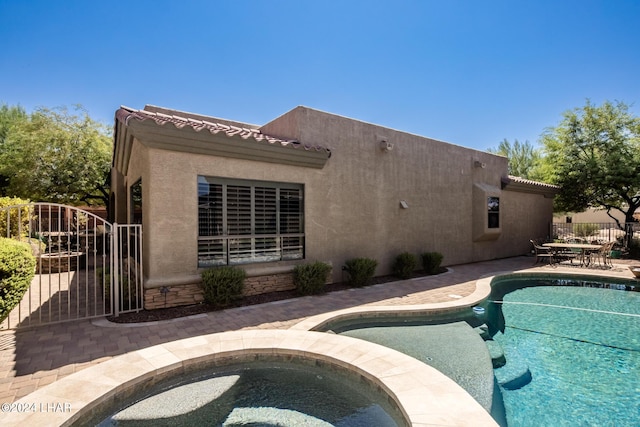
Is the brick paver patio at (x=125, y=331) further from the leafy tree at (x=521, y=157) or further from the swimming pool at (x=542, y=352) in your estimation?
the leafy tree at (x=521, y=157)

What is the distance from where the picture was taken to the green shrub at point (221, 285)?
8539mm

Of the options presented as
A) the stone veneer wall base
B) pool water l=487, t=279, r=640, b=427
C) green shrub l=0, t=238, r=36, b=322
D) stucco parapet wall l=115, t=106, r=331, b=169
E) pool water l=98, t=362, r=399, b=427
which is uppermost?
stucco parapet wall l=115, t=106, r=331, b=169

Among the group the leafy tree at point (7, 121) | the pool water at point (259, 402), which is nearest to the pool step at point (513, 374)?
the pool water at point (259, 402)

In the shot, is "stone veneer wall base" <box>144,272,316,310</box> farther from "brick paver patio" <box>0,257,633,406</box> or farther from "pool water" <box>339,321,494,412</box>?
"pool water" <box>339,321,494,412</box>

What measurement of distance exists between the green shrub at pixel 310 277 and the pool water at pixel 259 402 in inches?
182

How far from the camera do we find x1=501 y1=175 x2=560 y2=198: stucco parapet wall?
19.5 meters

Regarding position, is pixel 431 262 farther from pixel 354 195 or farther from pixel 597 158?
pixel 597 158

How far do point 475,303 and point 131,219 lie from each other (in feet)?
43.8

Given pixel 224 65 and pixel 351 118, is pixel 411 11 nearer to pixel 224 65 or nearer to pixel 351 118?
pixel 351 118

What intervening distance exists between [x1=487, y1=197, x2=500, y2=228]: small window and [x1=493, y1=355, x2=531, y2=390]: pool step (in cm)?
1300

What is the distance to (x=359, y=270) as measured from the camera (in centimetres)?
1161

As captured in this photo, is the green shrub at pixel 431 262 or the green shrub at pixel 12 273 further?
the green shrub at pixel 431 262

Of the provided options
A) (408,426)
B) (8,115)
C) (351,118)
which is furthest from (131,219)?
(8,115)

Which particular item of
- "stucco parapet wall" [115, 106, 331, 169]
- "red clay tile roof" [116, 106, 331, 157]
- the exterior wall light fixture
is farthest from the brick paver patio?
the exterior wall light fixture
